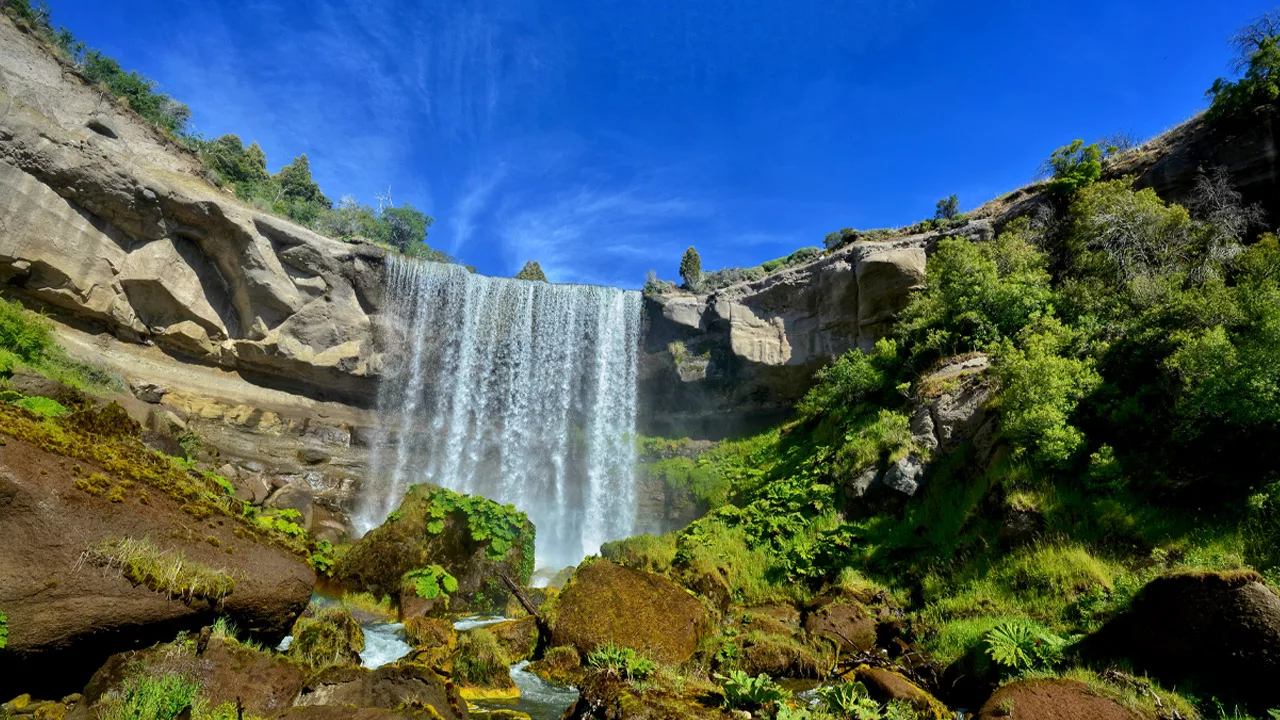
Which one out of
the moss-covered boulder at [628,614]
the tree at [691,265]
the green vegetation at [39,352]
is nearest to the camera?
the moss-covered boulder at [628,614]

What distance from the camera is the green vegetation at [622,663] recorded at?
276 inches

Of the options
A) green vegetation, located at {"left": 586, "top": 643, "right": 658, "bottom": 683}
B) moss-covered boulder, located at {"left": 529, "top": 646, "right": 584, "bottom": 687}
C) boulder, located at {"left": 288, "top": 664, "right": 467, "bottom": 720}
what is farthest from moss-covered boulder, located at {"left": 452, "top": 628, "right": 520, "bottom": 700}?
boulder, located at {"left": 288, "top": 664, "right": 467, "bottom": 720}

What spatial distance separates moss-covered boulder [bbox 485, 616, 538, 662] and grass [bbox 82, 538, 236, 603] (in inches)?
173

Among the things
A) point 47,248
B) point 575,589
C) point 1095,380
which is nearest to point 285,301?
point 47,248

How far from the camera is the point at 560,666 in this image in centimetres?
905

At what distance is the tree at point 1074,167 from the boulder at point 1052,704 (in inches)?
882

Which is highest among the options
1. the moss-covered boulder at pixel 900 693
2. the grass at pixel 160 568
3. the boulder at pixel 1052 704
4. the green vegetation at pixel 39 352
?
the green vegetation at pixel 39 352

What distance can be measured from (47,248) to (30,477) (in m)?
24.4

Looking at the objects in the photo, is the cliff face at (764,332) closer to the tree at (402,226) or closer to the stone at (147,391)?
the stone at (147,391)

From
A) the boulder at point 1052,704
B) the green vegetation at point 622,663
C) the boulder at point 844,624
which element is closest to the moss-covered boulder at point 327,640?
the green vegetation at point 622,663

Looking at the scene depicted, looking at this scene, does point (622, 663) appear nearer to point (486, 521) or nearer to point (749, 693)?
point (749, 693)

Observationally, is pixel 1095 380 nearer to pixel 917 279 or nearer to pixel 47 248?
pixel 917 279

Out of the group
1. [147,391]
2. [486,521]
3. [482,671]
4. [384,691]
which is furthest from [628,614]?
[147,391]

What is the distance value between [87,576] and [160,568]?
602 mm
